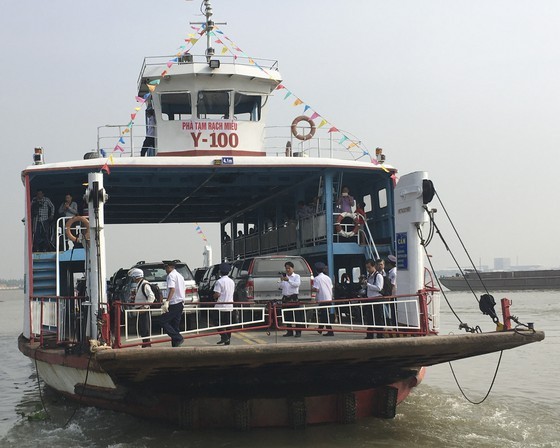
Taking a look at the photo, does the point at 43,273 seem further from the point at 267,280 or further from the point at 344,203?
the point at 344,203

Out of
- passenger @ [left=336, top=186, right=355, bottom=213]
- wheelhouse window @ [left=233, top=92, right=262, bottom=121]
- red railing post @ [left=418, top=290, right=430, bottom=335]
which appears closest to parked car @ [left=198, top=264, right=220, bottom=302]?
wheelhouse window @ [left=233, top=92, right=262, bottom=121]

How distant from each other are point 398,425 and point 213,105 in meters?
9.85

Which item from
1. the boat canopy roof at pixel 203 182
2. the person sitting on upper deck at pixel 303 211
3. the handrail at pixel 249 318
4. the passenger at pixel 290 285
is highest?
the boat canopy roof at pixel 203 182

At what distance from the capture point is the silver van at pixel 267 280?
14562mm

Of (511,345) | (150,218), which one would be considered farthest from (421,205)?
(150,218)

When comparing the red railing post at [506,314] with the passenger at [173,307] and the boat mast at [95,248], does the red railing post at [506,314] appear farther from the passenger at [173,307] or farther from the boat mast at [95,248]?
the boat mast at [95,248]

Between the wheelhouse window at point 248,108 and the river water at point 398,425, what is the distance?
807 centimetres

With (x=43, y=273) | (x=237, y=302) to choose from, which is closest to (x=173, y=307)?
(x=237, y=302)

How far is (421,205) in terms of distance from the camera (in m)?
11.4

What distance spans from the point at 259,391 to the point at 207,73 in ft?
31.6

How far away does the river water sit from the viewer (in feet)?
34.7

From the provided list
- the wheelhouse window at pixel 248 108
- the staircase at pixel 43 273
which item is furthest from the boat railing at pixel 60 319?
the wheelhouse window at pixel 248 108

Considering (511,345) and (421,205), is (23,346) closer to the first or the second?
(421,205)

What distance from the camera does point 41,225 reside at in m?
15.8
